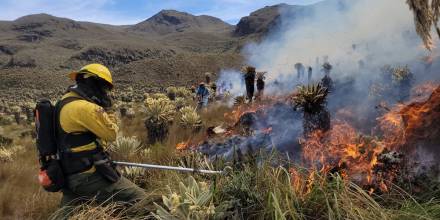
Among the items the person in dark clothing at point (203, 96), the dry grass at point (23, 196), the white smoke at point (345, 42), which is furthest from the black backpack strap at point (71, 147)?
the person in dark clothing at point (203, 96)

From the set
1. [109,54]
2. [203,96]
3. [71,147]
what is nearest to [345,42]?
[203,96]

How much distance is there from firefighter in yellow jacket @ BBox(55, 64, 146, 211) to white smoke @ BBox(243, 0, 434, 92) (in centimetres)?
916

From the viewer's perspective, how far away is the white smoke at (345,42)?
55.1 feet

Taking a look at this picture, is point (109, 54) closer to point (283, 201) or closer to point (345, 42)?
point (345, 42)

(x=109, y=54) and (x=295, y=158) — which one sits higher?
(x=109, y=54)

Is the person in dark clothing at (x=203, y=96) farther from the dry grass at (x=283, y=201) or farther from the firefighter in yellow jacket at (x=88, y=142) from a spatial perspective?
the firefighter in yellow jacket at (x=88, y=142)

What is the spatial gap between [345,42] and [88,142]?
84.4 ft

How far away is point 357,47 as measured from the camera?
75.7ft

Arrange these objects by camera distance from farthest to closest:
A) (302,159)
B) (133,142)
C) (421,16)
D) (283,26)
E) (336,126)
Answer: (283,26) → (133,142) → (336,126) → (302,159) → (421,16)

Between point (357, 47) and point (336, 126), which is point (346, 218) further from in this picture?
point (357, 47)

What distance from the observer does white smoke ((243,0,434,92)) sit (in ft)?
55.1

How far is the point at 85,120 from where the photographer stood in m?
5.36

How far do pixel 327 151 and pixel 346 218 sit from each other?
127 inches

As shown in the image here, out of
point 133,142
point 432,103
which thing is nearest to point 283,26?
point 133,142
